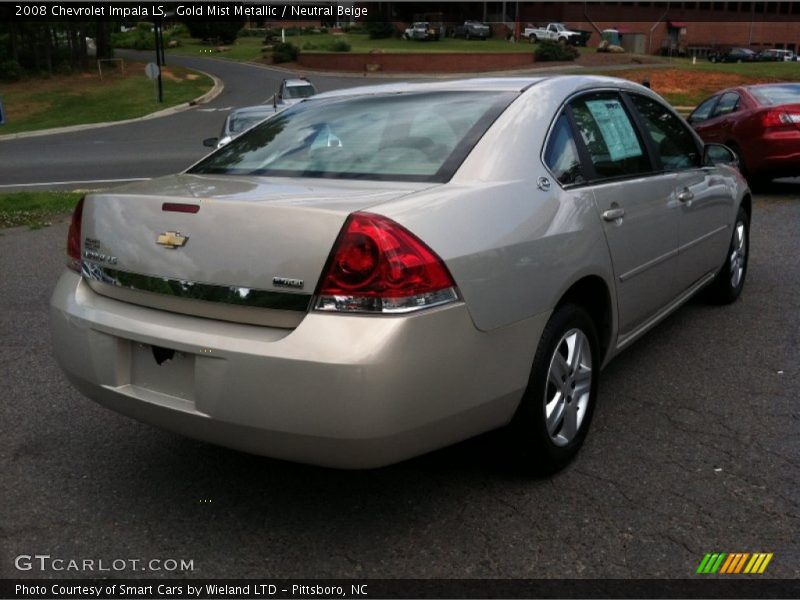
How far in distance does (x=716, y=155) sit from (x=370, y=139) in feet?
8.99

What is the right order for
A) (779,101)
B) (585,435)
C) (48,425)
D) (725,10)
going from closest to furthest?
(585,435) → (48,425) → (779,101) → (725,10)

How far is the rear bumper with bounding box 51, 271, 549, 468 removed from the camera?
257 centimetres

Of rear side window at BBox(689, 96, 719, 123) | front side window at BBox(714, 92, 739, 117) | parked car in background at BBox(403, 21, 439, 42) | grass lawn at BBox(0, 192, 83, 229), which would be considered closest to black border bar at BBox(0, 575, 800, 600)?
grass lawn at BBox(0, 192, 83, 229)

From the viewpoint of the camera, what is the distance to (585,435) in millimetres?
3555

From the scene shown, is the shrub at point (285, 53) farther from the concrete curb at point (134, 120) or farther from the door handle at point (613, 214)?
the door handle at point (613, 214)

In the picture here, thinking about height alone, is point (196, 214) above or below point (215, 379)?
above

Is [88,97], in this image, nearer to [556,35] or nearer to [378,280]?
[556,35]

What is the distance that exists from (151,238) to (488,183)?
124 cm

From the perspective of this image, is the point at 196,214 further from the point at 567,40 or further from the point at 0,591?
the point at 567,40

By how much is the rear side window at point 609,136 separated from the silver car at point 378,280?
0.8 inches

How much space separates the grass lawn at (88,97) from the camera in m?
32.5

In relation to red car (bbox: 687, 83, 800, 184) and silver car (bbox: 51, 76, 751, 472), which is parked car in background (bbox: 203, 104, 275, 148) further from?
silver car (bbox: 51, 76, 751, 472)

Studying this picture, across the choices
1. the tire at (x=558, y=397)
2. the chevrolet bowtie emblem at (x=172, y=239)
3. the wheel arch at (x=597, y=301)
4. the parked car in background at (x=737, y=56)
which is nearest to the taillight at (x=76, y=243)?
the chevrolet bowtie emblem at (x=172, y=239)

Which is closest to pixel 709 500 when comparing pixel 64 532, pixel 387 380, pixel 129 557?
pixel 387 380
